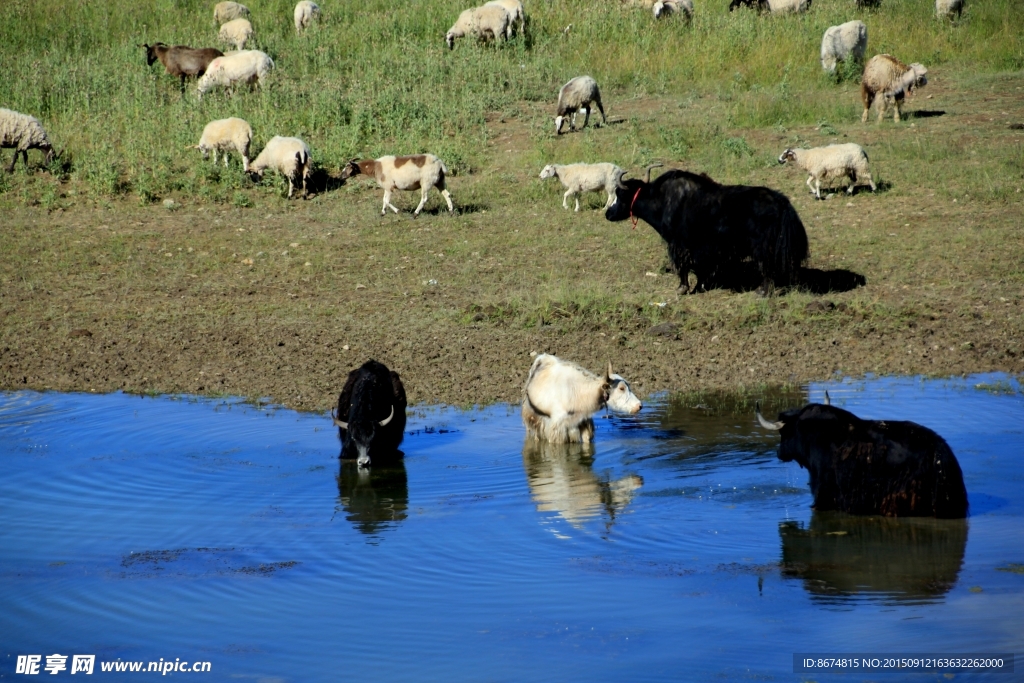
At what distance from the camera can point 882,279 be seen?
13.6 metres

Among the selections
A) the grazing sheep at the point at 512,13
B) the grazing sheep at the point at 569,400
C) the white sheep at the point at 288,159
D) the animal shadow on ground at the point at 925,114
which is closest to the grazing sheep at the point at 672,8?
the grazing sheep at the point at 512,13

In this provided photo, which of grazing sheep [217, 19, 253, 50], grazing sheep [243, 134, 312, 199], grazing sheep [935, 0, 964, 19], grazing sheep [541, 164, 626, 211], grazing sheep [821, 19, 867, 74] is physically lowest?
grazing sheep [541, 164, 626, 211]

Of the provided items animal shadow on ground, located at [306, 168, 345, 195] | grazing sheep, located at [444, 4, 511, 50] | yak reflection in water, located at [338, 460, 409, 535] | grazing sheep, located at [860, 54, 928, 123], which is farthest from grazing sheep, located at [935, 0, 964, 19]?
yak reflection in water, located at [338, 460, 409, 535]

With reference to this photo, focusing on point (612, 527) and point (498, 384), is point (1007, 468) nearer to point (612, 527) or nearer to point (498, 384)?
point (612, 527)

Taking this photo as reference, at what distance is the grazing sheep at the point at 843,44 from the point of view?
2380cm

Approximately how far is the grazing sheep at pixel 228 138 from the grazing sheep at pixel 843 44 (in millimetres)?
11745

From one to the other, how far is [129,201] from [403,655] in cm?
1411

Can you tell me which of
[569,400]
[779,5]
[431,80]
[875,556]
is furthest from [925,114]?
[875,556]

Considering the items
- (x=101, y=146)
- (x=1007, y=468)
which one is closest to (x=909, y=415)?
(x=1007, y=468)

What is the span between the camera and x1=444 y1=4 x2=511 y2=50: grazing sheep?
990 inches

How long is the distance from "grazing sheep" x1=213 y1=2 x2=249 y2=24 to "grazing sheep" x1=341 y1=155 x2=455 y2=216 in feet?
39.4

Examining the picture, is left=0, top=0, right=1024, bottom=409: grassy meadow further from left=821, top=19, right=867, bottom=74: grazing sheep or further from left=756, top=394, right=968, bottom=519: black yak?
left=756, top=394, right=968, bottom=519: black yak

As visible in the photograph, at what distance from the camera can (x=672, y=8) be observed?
27.0 m

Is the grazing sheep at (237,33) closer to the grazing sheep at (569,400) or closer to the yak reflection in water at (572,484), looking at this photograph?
the grazing sheep at (569,400)
